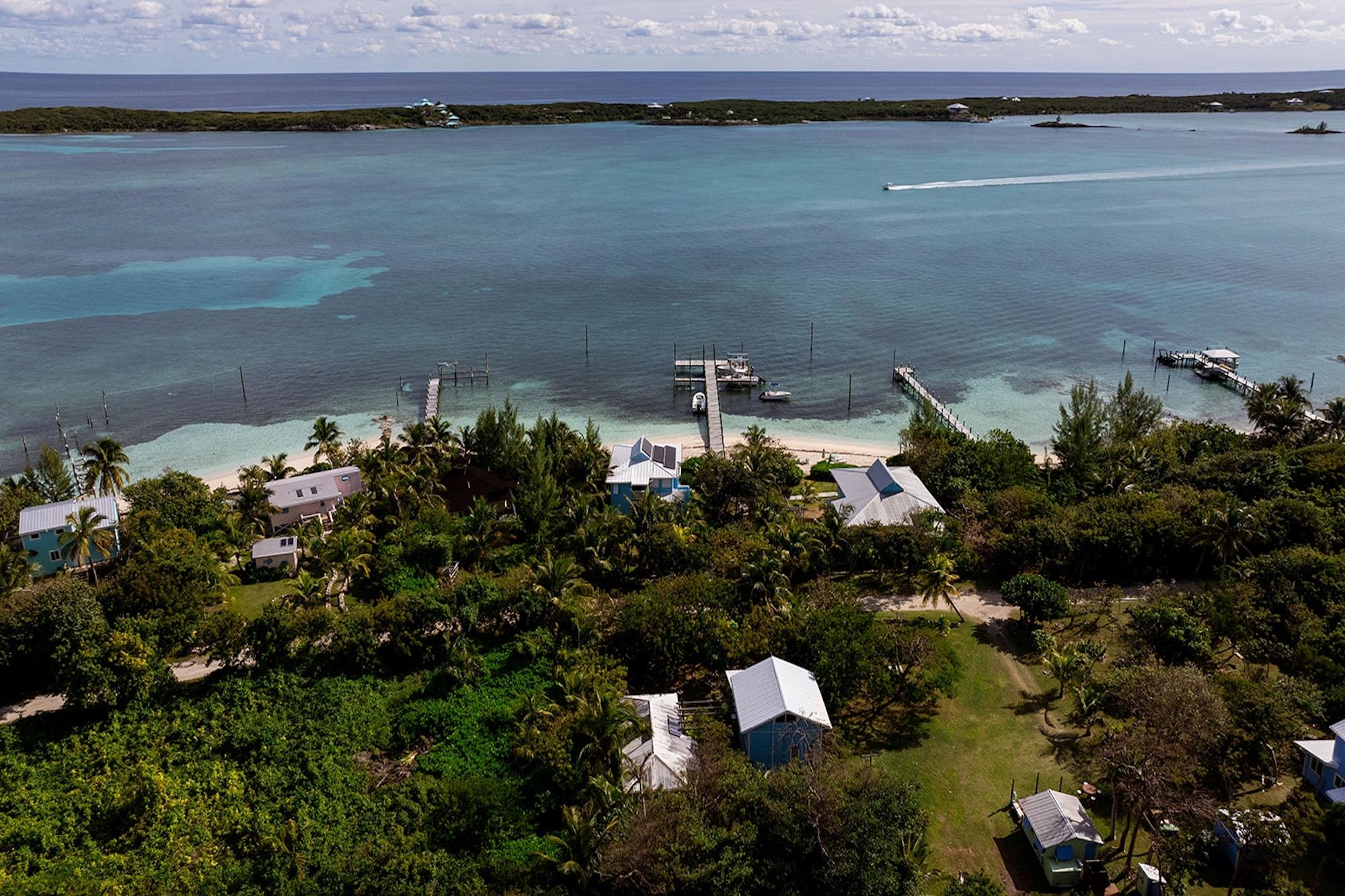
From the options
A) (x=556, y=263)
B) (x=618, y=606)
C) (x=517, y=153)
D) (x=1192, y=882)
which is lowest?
(x=1192, y=882)

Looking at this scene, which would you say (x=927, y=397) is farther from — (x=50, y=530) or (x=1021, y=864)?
(x=50, y=530)

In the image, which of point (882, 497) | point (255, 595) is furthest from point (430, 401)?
point (882, 497)

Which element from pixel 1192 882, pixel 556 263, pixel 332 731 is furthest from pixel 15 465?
pixel 1192 882

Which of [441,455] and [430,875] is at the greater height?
[441,455]

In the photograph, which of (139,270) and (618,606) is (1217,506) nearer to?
(618,606)

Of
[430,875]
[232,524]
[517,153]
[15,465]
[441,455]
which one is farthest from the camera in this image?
[517,153]

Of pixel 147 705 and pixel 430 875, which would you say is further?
pixel 147 705

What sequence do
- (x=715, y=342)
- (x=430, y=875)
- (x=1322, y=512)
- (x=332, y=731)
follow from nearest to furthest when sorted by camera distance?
(x=430, y=875)
(x=332, y=731)
(x=1322, y=512)
(x=715, y=342)
